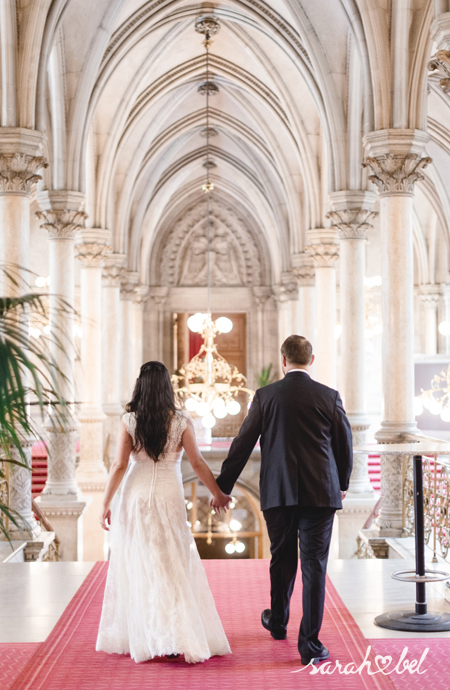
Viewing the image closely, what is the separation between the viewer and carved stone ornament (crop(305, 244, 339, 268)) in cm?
1354

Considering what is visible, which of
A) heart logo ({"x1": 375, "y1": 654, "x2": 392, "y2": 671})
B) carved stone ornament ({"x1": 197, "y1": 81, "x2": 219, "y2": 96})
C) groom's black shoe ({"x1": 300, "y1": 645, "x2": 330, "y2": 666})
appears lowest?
heart logo ({"x1": 375, "y1": 654, "x2": 392, "y2": 671})

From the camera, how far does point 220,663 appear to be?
3.85 meters

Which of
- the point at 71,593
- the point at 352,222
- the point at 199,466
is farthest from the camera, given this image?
the point at 352,222

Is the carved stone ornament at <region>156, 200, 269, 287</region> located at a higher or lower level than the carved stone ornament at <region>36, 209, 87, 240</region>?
higher

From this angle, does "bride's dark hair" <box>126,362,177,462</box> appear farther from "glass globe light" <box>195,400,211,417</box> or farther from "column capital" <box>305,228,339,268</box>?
"column capital" <box>305,228,339,268</box>

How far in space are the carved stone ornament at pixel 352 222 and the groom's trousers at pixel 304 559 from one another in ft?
23.4

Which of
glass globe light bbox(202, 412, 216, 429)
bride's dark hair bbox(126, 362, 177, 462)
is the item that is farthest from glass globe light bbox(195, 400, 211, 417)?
bride's dark hair bbox(126, 362, 177, 462)

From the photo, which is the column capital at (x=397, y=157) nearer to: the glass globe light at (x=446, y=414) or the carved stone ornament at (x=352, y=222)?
the carved stone ornament at (x=352, y=222)

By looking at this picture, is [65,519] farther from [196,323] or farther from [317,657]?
[317,657]

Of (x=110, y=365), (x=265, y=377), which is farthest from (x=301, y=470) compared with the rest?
(x=265, y=377)

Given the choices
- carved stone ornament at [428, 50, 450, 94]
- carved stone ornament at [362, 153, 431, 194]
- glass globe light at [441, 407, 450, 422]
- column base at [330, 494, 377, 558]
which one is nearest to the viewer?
carved stone ornament at [428, 50, 450, 94]

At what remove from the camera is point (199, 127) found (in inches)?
809

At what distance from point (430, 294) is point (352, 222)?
1091 centimetres

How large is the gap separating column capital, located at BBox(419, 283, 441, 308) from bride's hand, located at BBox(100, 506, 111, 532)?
A: 1796cm
